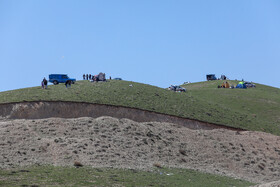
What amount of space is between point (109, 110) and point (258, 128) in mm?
21562

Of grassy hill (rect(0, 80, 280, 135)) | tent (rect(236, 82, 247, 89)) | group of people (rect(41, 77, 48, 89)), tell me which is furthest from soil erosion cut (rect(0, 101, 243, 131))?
tent (rect(236, 82, 247, 89))

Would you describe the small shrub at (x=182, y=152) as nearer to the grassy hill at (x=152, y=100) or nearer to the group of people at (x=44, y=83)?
the grassy hill at (x=152, y=100)

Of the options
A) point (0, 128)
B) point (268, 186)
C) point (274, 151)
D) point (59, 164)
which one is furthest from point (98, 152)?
point (274, 151)

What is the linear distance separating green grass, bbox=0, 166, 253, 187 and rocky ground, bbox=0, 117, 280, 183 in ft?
8.13

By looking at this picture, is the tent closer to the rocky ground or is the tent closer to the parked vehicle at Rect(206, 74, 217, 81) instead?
the parked vehicle at Rect(206, 74, 217, 81)

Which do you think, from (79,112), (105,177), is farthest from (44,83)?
(105,177)

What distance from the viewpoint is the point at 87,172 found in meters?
37.1

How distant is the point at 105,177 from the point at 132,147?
12625 mm

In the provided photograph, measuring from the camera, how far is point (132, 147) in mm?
48031

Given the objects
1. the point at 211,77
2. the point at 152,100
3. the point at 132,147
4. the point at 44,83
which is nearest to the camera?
the point at 132,147

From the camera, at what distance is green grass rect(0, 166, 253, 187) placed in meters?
32.5

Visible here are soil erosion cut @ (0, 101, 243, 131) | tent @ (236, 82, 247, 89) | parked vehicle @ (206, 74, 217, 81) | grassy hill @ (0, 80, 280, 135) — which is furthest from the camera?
parked vehicle @ (206, 74, 217, 81)

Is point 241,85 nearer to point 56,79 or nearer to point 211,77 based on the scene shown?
point 211,77

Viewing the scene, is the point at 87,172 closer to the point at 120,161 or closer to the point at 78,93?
the point at 120,161
